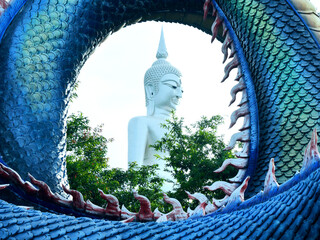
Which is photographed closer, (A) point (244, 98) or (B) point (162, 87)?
(A) point (244, 98)

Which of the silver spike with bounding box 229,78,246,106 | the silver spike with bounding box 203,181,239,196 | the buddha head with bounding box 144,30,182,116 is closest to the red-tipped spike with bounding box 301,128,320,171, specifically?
the silver spike with bounding box 203,181,239,196

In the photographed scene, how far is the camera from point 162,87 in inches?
399

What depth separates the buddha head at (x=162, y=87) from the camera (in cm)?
1012

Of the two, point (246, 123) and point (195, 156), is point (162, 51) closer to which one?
point (195, 156)

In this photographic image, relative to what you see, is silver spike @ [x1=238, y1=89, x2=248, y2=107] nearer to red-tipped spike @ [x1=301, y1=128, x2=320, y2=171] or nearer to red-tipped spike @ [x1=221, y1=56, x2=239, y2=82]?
red-tipped spike @ [x1=221, y1=56, x2=239, y2=82]

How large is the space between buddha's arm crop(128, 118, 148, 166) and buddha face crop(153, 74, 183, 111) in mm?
845

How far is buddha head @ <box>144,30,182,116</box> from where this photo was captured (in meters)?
10.1

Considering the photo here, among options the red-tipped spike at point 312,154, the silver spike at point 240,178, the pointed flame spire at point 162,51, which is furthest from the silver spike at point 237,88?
the pointed flame spire at point 162,51

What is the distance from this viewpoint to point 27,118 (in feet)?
6.91

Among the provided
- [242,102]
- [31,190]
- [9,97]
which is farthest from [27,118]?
[242,102]

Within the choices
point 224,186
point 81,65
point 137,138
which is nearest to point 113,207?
point 224,186

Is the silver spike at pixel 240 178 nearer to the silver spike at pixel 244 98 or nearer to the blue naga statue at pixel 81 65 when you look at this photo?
the blue naga statue at pixel 81 65

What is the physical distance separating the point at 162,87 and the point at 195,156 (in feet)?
12.9

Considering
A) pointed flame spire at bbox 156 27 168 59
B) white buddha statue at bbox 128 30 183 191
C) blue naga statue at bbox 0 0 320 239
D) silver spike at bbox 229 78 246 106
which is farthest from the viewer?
pointed flame spire at bbox 156 27 168 59
